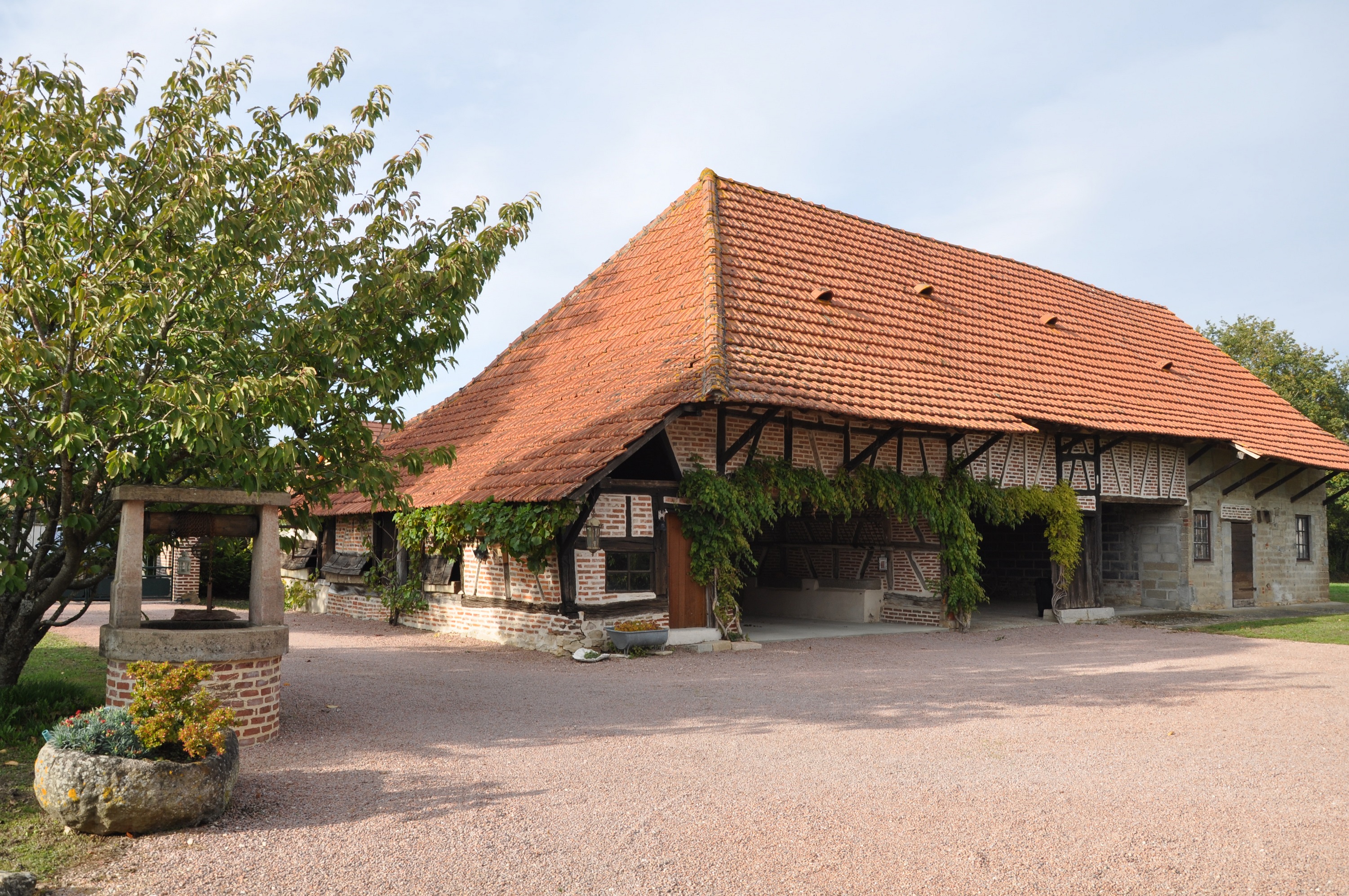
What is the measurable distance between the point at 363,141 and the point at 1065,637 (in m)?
11.8

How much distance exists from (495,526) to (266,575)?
17.1 ft

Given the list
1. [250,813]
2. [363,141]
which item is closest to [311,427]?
[363,141]

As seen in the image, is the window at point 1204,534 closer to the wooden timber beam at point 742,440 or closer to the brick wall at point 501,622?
the wooden timber beam at point 742,440

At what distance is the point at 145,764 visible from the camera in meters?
4.82

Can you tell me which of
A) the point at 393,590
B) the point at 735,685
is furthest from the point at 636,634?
the point at 393,590

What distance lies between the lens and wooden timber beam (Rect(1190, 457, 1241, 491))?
19594 millimetres

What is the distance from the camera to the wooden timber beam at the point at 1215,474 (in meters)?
19.6

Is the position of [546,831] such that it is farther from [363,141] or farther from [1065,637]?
[1065,637]

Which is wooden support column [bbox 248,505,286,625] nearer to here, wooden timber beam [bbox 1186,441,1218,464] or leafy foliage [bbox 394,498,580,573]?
leafy foliage [bbox 394,498,580,573]

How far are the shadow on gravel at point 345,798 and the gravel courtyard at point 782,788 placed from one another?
0.08 feet

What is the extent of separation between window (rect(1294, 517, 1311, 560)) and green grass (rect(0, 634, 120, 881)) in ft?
77.6

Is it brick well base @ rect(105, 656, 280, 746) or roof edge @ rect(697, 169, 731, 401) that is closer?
brick well base @ rect(105, 656, 280, 746)

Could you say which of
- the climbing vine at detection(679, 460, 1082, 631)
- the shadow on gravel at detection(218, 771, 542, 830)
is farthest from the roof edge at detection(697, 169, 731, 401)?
the shadow on gravel at detection(218, 771, 542, 830)

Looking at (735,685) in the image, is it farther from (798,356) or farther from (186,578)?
(186,578)
